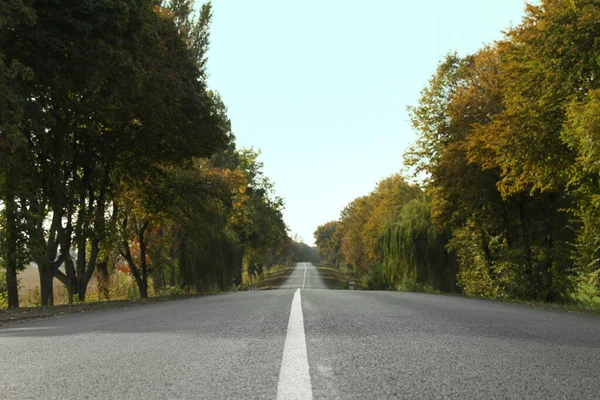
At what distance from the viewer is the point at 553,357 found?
3939 millimetres

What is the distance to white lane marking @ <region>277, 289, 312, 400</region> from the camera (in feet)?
8.71

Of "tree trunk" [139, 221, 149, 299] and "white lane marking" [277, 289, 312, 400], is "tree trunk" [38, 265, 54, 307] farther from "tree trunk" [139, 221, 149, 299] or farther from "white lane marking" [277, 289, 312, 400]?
"white lane marking" [277, 289, 312, 400]

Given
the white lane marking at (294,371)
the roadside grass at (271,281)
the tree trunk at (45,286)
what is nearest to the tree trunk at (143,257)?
the tree trunk at (45,286)

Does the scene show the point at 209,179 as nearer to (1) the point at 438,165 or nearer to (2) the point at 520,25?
(1) the point at 438,165

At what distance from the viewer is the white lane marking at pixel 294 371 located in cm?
266

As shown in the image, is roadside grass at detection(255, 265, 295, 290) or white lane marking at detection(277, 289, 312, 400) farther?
roadside grass at detection(255, 265, 295, 290)

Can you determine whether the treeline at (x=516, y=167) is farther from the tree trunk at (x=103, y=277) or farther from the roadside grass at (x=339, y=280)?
the roadside grass at (x=339, y=280)

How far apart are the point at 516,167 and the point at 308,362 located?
12814 millimetres

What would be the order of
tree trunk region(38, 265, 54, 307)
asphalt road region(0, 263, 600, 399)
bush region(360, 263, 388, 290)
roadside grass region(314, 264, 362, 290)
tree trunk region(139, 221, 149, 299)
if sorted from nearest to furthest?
asphalt road region(0, 263, 600, 399) → tree trunk region(38, 265, 54, 307) → tree trunk region(139, 221, 149, 299) → bush region(360, 263, 388, 290) → roadside grass region(314, 264, 362, 290)

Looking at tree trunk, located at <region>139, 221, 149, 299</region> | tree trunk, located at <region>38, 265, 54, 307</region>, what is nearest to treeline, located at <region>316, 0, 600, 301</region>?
tree trunk, located at <region>139, 221, 149, 299</region>

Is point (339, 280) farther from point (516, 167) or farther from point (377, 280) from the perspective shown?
point (516, 167)

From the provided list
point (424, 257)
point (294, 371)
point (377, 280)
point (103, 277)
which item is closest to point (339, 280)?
point (377, 280)

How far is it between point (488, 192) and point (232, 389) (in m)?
17.8

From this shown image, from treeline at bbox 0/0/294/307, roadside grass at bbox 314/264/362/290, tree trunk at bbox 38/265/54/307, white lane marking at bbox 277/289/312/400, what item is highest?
treeline at bbox 0/0/294/307
